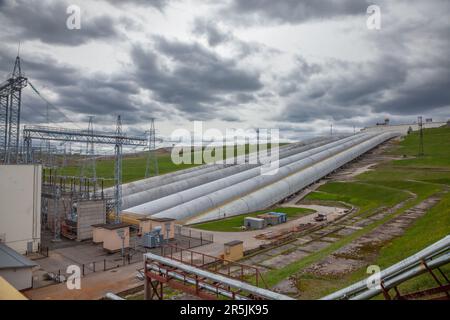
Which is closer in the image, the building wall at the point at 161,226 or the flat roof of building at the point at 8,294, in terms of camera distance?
the flat roof of building at the point at 8,294

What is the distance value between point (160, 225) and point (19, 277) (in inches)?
489

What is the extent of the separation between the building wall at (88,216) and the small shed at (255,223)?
14901 millimetres

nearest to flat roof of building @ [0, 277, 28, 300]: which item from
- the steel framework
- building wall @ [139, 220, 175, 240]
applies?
the steel framework

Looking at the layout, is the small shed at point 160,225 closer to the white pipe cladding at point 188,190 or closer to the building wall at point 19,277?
the white pipe cladding at point 188,190

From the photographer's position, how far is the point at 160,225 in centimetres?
3023

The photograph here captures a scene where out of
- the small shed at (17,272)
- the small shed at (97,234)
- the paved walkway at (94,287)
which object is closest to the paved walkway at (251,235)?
the paved walkway at (94,287)

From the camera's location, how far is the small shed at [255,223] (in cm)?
3381

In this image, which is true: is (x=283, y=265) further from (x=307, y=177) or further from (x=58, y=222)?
(x=307, y=177)

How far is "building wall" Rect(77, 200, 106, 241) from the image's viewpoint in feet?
102

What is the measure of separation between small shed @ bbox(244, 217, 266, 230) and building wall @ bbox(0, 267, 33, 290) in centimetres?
2026

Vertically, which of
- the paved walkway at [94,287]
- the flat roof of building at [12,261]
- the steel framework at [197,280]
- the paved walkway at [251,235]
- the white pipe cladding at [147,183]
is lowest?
the paved walkway at [94,287]

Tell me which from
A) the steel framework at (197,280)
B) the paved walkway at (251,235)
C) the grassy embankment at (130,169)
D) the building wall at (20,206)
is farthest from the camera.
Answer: the grassy embankment at (130,169)

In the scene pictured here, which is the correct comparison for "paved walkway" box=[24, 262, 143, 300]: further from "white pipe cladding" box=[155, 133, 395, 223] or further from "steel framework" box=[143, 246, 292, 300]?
"white pipe cladding" box=[155, 133, 395, 223]
